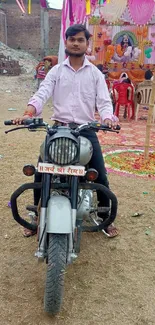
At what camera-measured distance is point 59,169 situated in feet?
6.75

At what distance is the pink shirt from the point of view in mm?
2809

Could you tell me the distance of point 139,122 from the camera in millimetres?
8914

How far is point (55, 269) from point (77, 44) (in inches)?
70.3

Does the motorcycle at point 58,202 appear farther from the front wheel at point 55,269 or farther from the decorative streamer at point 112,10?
the decorative streamer at point 112,10

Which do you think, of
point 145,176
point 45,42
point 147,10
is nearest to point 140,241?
point 145,176

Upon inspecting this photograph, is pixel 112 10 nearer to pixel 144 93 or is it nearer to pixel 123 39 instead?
pixel 123 39

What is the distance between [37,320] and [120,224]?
1.56 m

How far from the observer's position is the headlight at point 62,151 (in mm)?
2033

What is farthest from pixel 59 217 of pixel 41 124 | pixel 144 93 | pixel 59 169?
pixel 144 93

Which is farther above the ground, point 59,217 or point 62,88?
point 62,88

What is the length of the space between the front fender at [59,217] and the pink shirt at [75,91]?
3.14ft

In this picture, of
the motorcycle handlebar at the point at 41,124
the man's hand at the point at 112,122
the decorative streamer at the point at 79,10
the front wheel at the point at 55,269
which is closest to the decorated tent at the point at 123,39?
the decorative streamer at the point at 79,10

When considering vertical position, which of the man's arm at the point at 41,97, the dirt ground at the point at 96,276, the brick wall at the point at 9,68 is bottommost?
the dirt ground at the point at 96,276

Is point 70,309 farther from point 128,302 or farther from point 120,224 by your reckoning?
point 120,224
